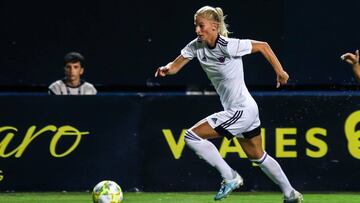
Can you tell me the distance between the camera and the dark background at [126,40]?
519 inches

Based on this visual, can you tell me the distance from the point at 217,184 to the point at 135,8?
295 cm

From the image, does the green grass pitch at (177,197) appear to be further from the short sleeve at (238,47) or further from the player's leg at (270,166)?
the short sleeve at (238,47)

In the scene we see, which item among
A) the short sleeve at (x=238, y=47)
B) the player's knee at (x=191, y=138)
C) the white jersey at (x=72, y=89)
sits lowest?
the white jersey at (x=72, y=89)

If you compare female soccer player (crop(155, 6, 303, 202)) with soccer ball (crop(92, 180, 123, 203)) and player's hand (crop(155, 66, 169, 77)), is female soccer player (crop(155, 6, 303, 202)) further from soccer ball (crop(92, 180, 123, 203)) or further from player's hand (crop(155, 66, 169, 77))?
soccer ball (crop(92, 180, 123, 203))

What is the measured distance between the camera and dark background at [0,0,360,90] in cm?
1317

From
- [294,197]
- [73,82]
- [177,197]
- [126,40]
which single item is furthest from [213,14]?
[126,40]

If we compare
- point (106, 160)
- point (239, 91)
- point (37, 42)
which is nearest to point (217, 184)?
point (106, 160)

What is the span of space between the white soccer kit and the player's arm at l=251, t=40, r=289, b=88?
0.08 meters

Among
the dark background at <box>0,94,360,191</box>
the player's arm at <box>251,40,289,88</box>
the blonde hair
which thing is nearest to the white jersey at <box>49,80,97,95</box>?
the dark background at <box>0,94,360,191</box>

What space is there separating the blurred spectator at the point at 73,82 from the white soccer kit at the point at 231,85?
117 inches

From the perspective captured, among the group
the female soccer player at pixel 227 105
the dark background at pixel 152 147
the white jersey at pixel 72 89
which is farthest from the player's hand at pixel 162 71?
the white jersey at pixel 72 89

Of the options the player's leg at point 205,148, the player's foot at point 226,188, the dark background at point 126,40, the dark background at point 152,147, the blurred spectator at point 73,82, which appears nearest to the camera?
the player's foot at point 226,188

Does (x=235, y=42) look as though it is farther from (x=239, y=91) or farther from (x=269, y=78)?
(x=269, y=78)

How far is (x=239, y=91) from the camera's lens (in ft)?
31.9
